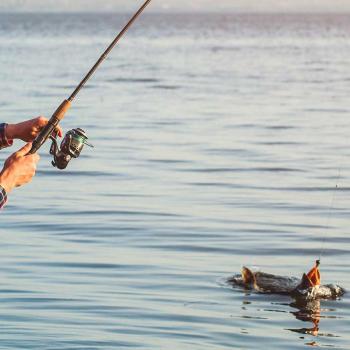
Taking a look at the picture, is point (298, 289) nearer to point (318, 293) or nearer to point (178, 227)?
point (318, 293)

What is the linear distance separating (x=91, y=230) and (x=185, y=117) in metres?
12.3

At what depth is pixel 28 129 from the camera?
6773 mm

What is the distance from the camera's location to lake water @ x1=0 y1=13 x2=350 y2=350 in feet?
29.7

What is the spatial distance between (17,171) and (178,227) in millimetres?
6849

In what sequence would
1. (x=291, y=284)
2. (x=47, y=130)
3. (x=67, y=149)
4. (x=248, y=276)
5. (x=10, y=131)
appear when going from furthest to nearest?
1. (x=248, y=276)
2. (x=291, y=284)
3. (x=10, y=131)
4. (x=67, y=149)
5. (x=47, y=130)

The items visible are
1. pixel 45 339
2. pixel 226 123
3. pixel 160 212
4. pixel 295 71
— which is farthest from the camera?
pixel 295 71

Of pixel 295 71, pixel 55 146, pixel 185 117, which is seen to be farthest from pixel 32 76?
pixel 55 146

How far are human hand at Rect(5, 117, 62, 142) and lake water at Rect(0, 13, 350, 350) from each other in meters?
1.94

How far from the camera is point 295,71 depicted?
40375 millimetres

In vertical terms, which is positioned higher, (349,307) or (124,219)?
(124,219)

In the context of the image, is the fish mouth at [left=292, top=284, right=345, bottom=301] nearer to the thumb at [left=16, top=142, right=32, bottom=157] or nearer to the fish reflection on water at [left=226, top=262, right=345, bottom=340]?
the fish reflection on water at [left=226, top=262, right=345, bottom=340]

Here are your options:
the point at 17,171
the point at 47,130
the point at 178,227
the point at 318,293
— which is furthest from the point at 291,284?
the point at 17,171

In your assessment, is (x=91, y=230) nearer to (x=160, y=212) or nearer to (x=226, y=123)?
(x=160, y=212)

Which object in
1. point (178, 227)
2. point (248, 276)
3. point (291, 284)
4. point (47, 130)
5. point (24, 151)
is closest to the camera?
point (24, 151)
